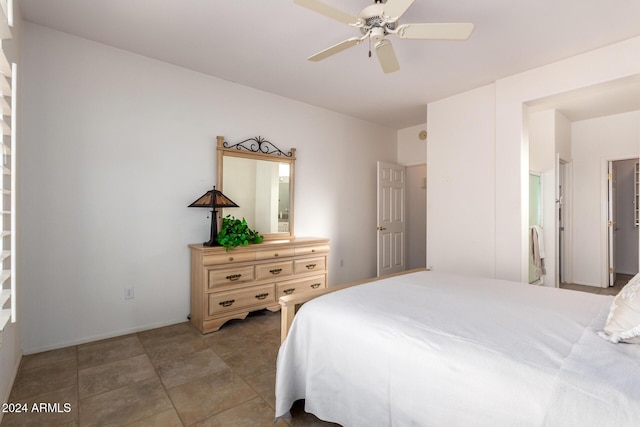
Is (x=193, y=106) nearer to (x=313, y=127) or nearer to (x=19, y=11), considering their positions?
(x=19, y=11)

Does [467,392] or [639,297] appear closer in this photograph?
[467,392]

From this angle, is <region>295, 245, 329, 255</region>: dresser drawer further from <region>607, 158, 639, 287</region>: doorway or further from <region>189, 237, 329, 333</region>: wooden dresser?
<region>607, 158, 639, 287</region>: doorway

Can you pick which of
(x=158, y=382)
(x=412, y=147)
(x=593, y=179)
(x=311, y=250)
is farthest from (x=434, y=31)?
(x=593, y=179)

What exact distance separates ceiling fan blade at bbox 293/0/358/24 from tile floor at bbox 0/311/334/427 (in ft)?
7.46

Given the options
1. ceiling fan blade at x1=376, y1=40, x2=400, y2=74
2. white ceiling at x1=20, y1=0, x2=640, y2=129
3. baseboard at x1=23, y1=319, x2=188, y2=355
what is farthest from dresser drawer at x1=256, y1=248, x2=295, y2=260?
ceiling fan blade at x1=376, y1=40, x2=400, y2=74

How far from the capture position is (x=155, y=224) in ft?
9.93

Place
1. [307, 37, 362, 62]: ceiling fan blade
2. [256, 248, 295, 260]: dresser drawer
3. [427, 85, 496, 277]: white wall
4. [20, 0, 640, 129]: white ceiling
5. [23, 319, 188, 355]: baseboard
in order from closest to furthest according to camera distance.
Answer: [307, 37, 362, 62]: ceiling fan blade → [20, 0, 640, 129]: white ceiling → [23, 319, 188, 355]: baseboard → [256, 248, 295, 260]: dresser drawer → [427, 85, 496, 277]: white wall

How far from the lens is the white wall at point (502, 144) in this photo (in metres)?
2.84

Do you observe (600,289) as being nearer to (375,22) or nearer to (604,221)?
(604,221)

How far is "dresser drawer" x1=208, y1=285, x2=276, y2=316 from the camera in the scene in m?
2.96

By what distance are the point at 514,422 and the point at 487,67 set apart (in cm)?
321

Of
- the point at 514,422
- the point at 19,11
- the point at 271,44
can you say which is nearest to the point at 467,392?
the point at 514,422

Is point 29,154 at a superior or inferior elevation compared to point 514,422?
superior

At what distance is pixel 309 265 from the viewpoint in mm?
3715
